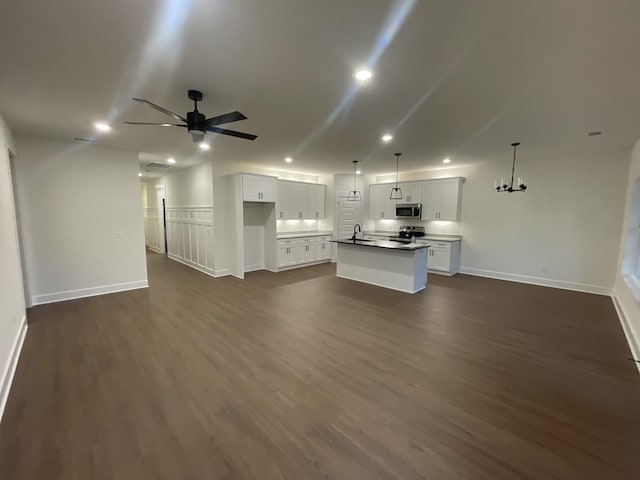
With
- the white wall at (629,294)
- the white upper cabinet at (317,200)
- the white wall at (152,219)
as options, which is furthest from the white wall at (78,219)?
the white wall at (629,294)

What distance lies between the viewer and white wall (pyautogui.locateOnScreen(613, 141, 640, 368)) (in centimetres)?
326

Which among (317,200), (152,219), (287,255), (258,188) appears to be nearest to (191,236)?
(258,188)

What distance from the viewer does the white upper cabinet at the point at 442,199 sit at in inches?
268

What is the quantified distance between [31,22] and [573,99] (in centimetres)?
451

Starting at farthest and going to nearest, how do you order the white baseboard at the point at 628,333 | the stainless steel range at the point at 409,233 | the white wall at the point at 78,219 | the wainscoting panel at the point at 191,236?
the stainless steel range at the point at 409,233 < the wainscoting panel at the point at 191,236 < the white wall at the point at 78,219 < the white baseboard at the point at 628,333

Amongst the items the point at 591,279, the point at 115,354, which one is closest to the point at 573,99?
the point at 591,279

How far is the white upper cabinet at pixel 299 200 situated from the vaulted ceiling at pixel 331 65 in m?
3.42

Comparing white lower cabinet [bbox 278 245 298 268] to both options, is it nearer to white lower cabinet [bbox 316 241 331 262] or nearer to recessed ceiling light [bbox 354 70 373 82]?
white lower cabinet [bbox 316 241 331 262]

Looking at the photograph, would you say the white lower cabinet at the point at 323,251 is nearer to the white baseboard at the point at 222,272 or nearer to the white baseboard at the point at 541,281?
the white baseboard at the point at 222,272

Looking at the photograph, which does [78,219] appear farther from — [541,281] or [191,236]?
[541,281]

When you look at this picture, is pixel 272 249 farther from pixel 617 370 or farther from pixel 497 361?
pixel 617 370

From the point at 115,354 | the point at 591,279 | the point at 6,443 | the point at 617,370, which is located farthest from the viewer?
the point at 591,279

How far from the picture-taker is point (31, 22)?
170cm

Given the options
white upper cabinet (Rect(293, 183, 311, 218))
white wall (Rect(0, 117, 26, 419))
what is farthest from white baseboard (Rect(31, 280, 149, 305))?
white upper cabinet (Rect(293, 183, 311, 218))
